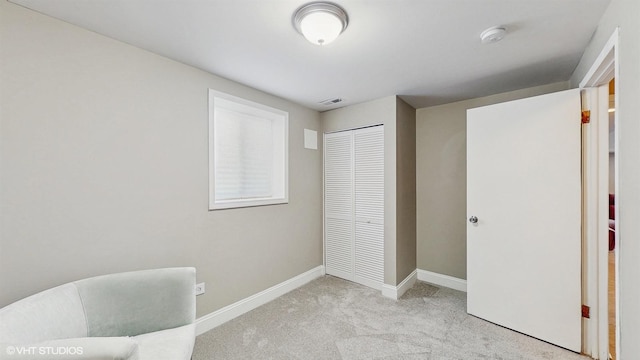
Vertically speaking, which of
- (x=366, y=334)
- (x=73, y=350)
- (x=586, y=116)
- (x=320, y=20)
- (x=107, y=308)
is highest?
(x=320, y=20)

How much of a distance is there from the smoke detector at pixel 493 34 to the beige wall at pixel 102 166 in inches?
81.8

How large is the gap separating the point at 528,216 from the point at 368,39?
1935 millimetres

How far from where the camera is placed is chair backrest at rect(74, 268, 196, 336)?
1.47 metres

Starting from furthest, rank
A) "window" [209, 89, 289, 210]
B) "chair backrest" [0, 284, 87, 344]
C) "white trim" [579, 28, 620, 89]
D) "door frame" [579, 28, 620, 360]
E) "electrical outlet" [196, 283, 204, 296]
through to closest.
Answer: "window" [209, 89, 289, 210], "electrical outlet" [196, 283, 204, 296], "door frame" [579, 28, 620, 360], "white trim" [579, 28, 620, 89], "chair backrest" [0, 284, 87, 344]

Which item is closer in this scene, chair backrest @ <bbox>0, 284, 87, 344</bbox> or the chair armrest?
the chair armrest

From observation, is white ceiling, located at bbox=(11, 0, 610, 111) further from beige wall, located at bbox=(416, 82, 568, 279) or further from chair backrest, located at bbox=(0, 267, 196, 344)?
chair backrest, located at bbox=(0, 267, 196, 344)

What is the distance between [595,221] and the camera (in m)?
1.90

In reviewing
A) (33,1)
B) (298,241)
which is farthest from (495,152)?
(33,1)

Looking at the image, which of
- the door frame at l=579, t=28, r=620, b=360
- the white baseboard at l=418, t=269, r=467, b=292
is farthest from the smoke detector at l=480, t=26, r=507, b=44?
the white baseboard at l=418, t=269, r=467, b=292

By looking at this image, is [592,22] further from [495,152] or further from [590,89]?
[495,152]

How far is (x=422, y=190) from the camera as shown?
345cm

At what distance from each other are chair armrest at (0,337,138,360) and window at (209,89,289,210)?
1.44 m

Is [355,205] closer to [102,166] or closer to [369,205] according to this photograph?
[369,205]

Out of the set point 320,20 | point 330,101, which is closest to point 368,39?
→ point 320,20
